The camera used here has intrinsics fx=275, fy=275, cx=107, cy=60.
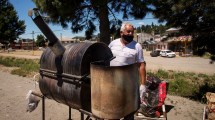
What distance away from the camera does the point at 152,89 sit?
6.38 m

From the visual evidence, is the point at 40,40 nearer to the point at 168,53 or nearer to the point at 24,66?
the point at 168,53

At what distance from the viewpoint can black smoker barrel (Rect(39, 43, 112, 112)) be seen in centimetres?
383

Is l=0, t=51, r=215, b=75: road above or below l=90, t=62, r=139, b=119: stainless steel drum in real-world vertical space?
below

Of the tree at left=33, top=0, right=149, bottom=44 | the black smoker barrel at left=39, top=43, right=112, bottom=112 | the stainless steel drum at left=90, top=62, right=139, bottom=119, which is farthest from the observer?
the tree at left=33, top=0, right=149, bottom=44

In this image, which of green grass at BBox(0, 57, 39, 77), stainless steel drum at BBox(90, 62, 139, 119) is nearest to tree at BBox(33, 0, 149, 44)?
green grass at BBox(0, 57, 39, 77)

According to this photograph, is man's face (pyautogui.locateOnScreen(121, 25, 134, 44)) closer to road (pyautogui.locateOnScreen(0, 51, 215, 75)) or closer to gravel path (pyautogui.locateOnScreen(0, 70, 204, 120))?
gravel path (pyautogui.locateOnScreen(0, 70, 204, 120))

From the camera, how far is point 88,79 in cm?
385

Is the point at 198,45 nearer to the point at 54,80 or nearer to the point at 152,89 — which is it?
the point at 152,89

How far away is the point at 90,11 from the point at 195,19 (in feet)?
25.5

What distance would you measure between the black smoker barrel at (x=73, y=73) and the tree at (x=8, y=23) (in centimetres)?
3596

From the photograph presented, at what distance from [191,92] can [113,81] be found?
6496mm

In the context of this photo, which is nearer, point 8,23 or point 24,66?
point 24,66

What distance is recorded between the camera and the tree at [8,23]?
38275mm

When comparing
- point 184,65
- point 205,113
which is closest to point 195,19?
point 205,113
